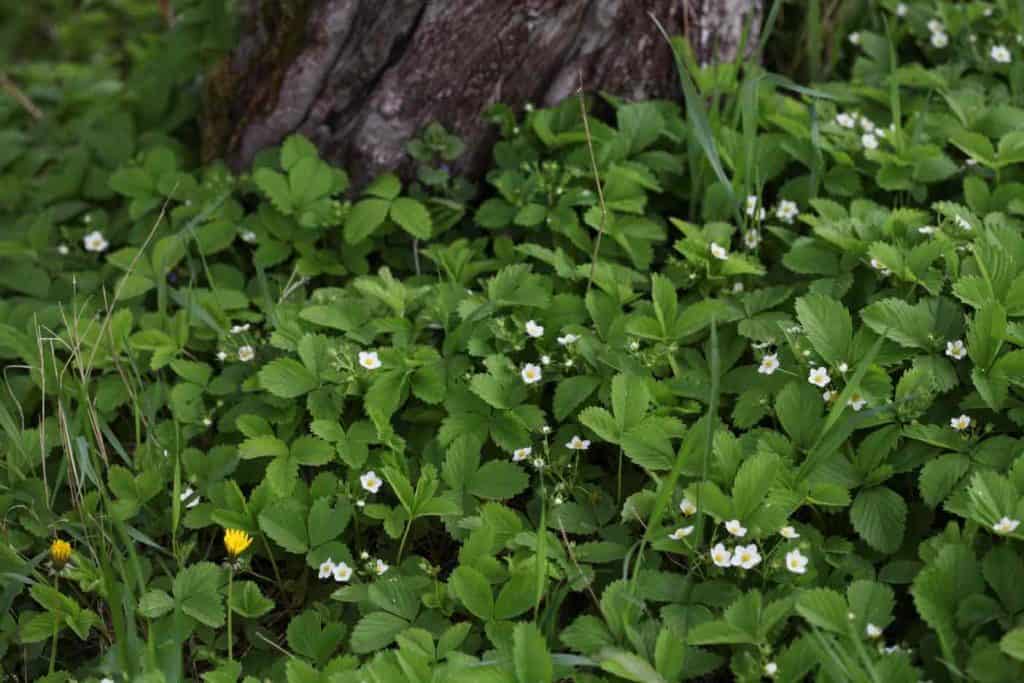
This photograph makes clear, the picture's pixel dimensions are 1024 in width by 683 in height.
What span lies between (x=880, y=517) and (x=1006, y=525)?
251 mm

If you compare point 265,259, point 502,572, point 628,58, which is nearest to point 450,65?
point 628,58

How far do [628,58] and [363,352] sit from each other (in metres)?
1.21

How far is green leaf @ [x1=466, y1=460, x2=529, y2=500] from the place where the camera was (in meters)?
2.22

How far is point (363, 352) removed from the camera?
8.08 ft

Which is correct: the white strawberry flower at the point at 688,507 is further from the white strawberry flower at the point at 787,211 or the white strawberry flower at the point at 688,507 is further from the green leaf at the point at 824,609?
the white strawberry flower at the point at 787,211

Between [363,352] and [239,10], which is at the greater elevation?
[239,10]

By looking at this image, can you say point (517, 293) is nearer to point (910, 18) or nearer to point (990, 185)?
point (990, 185)

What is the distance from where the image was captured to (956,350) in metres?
Result: 2.24

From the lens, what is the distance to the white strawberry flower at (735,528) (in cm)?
199

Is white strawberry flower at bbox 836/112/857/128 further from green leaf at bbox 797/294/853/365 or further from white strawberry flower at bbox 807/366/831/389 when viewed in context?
white strawberry flower at bbox 807/366/831/389

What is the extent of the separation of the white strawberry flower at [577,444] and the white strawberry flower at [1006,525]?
2.73 feet

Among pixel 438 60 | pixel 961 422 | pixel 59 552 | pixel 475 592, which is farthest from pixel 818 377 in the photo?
pixel 59 552

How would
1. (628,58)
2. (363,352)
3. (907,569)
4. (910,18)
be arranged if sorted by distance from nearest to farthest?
(907,569) < (363,352) < (628,58) < (910,18)

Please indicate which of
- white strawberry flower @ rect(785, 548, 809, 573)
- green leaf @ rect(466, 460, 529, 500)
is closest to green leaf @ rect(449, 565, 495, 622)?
green leaf @ rect(466, 460, 529, 500)
